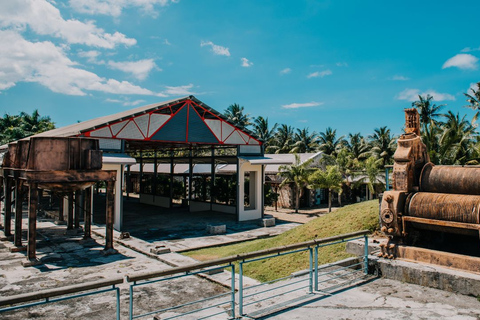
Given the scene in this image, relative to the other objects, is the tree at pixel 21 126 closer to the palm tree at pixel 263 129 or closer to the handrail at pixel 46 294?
the palm tree at pixel 263 129

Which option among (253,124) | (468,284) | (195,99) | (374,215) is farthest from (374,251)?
(253,124)

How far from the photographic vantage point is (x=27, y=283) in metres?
9.42

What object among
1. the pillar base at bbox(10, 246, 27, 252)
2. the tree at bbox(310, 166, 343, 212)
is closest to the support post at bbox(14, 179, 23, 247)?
the pillar base at bbox(10, 246, 27, 252)

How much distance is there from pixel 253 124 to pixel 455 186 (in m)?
46.6

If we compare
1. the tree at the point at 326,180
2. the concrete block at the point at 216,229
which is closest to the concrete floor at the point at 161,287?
the concrete block at the point at 216,229

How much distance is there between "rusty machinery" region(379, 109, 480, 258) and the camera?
648 centimetres

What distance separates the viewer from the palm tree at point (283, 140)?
47.5 meters

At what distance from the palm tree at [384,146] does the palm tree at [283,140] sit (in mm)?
11297

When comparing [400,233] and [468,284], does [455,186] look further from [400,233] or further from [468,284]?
[468,284]

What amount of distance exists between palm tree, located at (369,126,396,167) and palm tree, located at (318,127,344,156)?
5.75 m

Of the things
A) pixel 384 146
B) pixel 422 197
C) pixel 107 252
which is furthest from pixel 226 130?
pixel 384 146

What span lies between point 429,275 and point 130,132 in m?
14.6

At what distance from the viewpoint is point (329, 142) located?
1875 inches

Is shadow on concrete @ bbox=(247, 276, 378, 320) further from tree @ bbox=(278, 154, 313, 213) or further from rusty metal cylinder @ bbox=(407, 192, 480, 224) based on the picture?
tree @ bbox=(278, 154, 313, 213)
